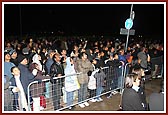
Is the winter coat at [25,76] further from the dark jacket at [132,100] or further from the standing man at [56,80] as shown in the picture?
the dark jacket at [132,100]

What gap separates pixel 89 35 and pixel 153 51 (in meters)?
21.8

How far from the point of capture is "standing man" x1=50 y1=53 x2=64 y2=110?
19.4ft

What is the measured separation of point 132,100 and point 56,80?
2351 millimetres

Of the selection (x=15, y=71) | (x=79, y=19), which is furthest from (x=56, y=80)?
(x=79, y=19)

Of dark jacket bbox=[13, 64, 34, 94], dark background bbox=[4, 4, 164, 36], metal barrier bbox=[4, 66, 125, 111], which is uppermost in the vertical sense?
dark background bbox=[4, 4, 164, 36]

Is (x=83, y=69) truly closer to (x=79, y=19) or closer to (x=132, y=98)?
(x=132, y=98)

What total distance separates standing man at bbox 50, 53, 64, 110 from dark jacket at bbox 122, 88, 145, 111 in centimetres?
220

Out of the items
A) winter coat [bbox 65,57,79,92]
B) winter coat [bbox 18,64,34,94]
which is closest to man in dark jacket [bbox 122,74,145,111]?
winter coat [bbox 65,57,79,92]

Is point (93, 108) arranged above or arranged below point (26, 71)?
below

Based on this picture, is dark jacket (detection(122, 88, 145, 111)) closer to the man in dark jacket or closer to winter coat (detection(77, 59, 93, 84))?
the man in dark jacket

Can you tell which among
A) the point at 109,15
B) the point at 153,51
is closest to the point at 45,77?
the point at 153,51

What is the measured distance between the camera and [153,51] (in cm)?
1009

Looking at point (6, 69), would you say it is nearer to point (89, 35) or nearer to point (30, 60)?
point (30, 60)

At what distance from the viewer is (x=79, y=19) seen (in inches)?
1276
